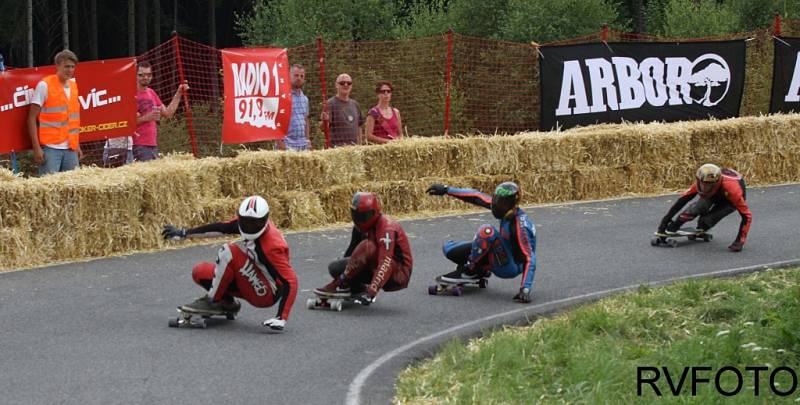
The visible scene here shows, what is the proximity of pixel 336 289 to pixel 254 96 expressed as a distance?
5.79 m

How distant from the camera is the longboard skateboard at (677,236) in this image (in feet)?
46.1

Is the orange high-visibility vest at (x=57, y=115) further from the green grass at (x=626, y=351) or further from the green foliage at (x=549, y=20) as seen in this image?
the green foliage at (x=549, y=20)

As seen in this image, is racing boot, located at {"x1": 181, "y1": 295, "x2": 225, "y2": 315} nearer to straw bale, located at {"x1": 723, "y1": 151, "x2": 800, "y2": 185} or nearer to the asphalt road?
the asphalt road

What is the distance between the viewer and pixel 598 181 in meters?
18.1

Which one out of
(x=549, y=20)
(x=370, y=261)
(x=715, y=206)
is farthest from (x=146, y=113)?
(x=549, y=20)

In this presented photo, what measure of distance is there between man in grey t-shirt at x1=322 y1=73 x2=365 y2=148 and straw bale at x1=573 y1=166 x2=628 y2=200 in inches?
134

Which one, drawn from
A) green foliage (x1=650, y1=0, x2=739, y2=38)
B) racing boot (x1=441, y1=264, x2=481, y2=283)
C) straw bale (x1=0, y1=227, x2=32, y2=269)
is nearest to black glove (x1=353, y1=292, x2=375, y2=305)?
racing boot (x1=441, y1=264, x2=481, y2=283)

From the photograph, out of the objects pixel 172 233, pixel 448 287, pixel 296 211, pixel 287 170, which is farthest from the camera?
pixel 287 170

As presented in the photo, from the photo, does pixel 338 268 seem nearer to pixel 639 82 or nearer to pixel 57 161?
pixel 57 161

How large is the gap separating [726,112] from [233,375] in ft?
46.7

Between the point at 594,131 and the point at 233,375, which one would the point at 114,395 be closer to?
the point at 233,375

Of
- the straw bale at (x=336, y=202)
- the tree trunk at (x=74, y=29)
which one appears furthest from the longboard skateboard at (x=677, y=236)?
the tree trunk at (x=74, y=29)

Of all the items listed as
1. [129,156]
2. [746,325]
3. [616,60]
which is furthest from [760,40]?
[746,325]

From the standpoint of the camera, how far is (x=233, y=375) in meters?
8.43
